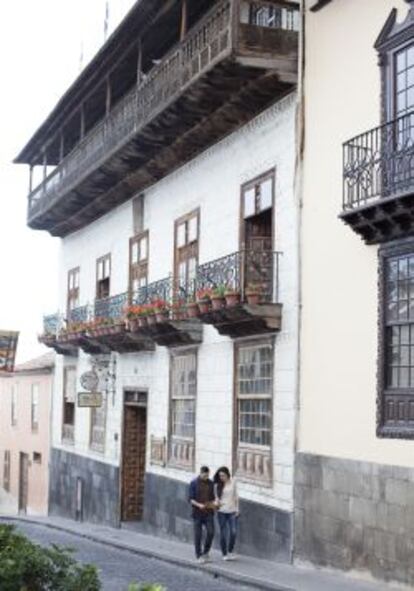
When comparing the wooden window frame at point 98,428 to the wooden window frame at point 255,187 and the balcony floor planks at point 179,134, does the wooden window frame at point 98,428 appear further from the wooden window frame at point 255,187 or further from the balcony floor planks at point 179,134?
the wooden window frame at point 255,187

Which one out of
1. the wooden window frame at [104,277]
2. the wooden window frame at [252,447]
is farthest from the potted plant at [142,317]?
the wooden window frame at [104,277]

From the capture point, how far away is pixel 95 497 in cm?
2583

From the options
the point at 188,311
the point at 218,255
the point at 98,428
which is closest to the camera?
the point at 188,311

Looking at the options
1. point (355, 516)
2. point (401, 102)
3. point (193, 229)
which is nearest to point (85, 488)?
point (193, 229)

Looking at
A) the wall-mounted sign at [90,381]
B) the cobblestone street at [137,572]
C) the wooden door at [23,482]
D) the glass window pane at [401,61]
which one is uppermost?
the glass window pane at [401,61]

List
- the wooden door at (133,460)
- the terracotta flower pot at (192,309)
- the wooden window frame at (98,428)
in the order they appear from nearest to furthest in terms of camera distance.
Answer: the terracotta flower pot at (192,309) → the wooden door at (133,460) → the wooden window frame at (98,428)

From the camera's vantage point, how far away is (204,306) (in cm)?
1672

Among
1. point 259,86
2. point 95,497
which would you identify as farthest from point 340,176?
point 95,497

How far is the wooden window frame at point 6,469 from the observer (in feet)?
123

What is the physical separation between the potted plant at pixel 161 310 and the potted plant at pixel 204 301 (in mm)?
2237

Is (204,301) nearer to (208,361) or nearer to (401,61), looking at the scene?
(208,361)

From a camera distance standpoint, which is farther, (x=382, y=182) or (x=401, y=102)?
(x=401, y=102)

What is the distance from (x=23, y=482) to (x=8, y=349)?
756 cm

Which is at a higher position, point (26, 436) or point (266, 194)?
point (266, 194)
